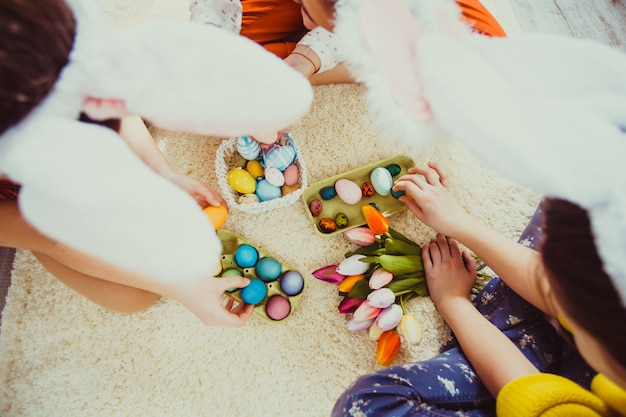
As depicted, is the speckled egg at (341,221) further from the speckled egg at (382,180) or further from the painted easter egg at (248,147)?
the painted easter egg at (248,147)

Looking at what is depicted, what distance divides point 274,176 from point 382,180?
20cm

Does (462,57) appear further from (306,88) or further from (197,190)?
(197,190)

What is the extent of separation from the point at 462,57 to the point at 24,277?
35.5 inches

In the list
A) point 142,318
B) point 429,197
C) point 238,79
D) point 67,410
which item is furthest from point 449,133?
point 67,410

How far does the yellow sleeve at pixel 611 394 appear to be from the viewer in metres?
0.55

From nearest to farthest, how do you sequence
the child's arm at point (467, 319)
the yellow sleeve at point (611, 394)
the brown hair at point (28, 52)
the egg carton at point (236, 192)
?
1. the brown hair at point (28, 52)
2. the yellow sleeve at point (611, 394)
3. the child's arm at point (467, 319)
4. the egg carton at point (236, 192)

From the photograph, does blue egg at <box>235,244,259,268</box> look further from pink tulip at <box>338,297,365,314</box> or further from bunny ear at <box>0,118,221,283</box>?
bunny ear at <box>0,118,221,283</box>

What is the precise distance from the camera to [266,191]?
0.78 m

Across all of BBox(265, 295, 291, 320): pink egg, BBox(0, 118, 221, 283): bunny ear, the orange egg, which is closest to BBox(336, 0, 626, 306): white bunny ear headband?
BBox(0, 118, 221, 283): bunny ear

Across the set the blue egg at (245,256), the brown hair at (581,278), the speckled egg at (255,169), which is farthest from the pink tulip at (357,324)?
the brown hair at (581,278)

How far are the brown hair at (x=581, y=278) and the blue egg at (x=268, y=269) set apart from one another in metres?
0.49

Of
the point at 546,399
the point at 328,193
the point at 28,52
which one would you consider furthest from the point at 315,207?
the point at 28,52

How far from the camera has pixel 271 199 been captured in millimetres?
792

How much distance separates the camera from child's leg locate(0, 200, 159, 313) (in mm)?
635
